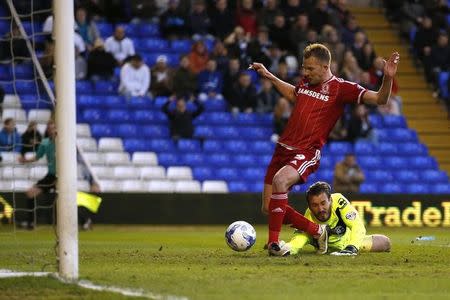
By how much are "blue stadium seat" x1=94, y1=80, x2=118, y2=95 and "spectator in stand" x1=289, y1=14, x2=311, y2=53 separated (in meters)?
4.27

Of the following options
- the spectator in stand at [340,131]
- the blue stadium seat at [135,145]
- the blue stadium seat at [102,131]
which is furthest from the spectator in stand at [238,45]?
the blue stadium seat at [102,131]

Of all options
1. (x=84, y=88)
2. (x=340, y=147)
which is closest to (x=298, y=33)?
(x=340, y=147)

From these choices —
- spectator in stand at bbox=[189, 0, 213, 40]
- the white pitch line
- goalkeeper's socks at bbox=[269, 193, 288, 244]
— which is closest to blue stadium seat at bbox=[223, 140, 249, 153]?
spectator in stand at bbox=[189, 0, 213, 40]

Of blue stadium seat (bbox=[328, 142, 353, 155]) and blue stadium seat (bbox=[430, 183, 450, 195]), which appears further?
blue stadium seat (bbox=[328, 142, 353, 155])

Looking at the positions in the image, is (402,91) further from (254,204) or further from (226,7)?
(254,204)

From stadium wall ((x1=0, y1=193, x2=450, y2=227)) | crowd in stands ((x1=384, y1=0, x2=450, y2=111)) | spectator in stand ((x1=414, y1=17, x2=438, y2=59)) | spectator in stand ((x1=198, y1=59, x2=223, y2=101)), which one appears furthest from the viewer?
spectator in stand ((x1=414, y1=17, x2=438, y2=59))

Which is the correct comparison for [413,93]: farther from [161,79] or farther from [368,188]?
[161,79]

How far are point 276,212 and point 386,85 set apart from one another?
173 cm

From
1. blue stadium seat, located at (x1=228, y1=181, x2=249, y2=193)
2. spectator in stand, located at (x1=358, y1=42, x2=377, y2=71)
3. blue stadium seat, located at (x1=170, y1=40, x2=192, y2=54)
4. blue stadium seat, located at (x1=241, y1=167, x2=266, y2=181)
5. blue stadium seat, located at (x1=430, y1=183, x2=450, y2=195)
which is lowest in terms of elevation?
blue stadium seat, located at (x1=430, y1=183, x2=450, y2=195)

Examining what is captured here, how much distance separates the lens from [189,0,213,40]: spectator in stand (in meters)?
23.3

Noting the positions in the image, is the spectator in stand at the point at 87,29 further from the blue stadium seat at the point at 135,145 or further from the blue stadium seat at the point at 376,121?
the blue stadium seat at the point at 376,121

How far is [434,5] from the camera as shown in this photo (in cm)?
2658

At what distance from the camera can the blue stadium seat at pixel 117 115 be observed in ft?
71.5

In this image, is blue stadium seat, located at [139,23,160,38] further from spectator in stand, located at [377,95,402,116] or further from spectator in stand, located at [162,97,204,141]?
spectator in stand, located at [377,95,402,116]
